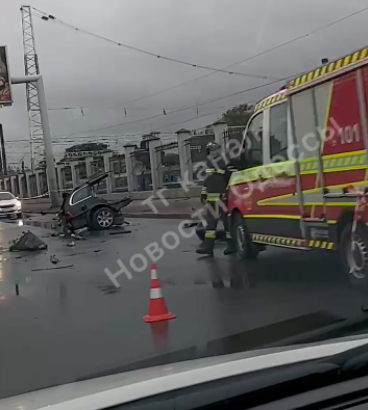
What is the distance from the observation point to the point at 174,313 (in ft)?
23.4

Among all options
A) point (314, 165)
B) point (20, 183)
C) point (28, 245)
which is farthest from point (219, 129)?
point (20, 183)

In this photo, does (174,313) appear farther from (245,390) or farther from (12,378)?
(245,390)

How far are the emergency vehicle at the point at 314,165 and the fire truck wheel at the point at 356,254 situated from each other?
11 mm

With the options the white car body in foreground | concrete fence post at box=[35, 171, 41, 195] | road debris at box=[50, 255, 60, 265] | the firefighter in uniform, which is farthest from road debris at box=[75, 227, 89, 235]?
concrete fence post at box=[35, 171, 41, 195]

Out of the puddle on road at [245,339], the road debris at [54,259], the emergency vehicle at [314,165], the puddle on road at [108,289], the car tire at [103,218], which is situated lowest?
the puddle on road at [245,339]

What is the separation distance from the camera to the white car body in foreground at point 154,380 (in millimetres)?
2090

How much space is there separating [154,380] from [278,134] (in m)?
7.10

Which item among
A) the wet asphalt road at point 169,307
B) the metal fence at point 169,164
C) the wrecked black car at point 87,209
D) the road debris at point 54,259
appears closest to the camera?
the wet asphalt road at point 169,307

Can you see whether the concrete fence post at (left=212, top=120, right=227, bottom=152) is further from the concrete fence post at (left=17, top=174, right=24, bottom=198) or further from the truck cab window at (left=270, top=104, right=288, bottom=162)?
the concrete fence post at (left=17, top=174, right=24, bottom=198)

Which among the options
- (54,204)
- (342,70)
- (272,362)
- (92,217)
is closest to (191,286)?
(342,70)

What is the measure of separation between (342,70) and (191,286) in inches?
138

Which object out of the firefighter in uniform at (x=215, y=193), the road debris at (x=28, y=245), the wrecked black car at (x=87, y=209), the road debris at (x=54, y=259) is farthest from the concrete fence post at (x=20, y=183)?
the firefighter in uniform at (x=215, y=193)

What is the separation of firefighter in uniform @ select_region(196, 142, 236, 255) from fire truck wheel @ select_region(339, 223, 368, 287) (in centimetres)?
376

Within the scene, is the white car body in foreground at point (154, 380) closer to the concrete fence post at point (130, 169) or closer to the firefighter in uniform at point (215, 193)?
the firefighter in uniform at point (215, 193)
